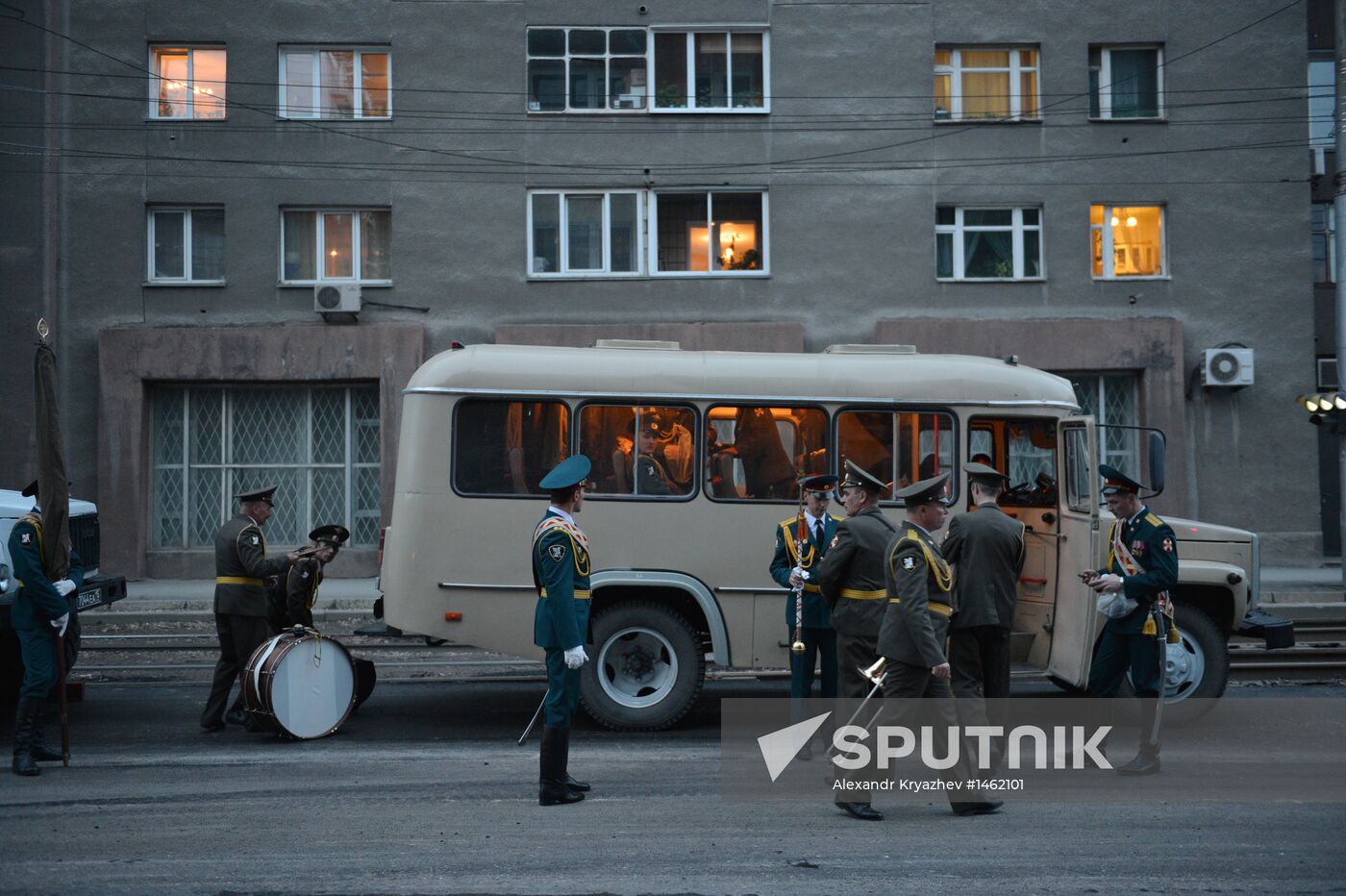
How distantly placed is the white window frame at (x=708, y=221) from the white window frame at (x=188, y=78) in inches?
281

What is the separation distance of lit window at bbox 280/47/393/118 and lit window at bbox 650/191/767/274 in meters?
4.91

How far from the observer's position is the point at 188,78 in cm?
2034

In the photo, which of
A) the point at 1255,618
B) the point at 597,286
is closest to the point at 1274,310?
the point at 597,286

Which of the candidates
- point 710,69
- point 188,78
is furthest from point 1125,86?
point 188,78

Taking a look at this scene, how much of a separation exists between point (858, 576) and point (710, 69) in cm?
1481

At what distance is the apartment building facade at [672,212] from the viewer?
20.1 metres

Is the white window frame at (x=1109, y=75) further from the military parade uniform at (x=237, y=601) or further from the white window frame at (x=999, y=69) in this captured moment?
the military parade uniform at (x=237, y=601)

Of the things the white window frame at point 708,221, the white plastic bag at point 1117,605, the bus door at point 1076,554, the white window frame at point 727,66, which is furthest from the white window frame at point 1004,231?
the white plastic bag at point 1117,605

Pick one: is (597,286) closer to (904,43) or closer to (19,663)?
(904,43)

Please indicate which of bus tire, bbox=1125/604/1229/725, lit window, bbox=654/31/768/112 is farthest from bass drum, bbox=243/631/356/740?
lit window, bbox=654/31/768/112

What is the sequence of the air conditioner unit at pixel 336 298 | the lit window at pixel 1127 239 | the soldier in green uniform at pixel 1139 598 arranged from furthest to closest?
the lit window at pixel 1127 239, the air conditioner unit at pixel 336 298, the soldier in green uniform at pixel 1139 598

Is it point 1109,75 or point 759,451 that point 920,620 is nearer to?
point 759,451

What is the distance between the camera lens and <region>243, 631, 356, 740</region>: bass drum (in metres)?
8.73

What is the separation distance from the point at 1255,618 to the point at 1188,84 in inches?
541
